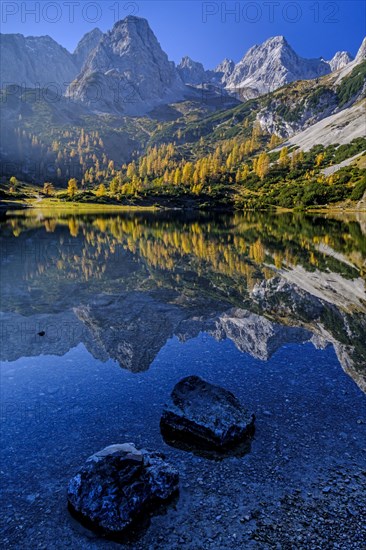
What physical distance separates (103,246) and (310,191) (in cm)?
13513

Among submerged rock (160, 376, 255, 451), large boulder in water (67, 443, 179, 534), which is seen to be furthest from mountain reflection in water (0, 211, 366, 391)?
large boulder in water (67, 443, 179, 534)

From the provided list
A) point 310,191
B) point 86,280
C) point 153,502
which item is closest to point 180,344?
point 153,502

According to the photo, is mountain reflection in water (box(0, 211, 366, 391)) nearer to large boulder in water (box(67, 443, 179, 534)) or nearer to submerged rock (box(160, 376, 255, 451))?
submerged rock (box(160, 376, 255, 451))

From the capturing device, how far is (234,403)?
12.9 metres

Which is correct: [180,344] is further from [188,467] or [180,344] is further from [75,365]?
[188,467]

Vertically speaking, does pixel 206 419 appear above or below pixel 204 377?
above

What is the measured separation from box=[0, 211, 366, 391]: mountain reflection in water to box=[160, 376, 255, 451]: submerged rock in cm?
501

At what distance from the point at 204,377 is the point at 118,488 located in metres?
8.22

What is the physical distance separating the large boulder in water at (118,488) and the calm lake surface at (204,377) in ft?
1.30

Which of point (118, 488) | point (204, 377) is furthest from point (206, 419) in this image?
point (204, 377)

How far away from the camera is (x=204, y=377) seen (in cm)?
1678

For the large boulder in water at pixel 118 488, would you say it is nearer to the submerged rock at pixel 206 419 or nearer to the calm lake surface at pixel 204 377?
the calm lake surface at pixel 204 377

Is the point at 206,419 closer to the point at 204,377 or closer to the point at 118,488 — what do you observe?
the point at 118,488

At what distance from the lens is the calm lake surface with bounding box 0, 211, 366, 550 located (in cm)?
909
